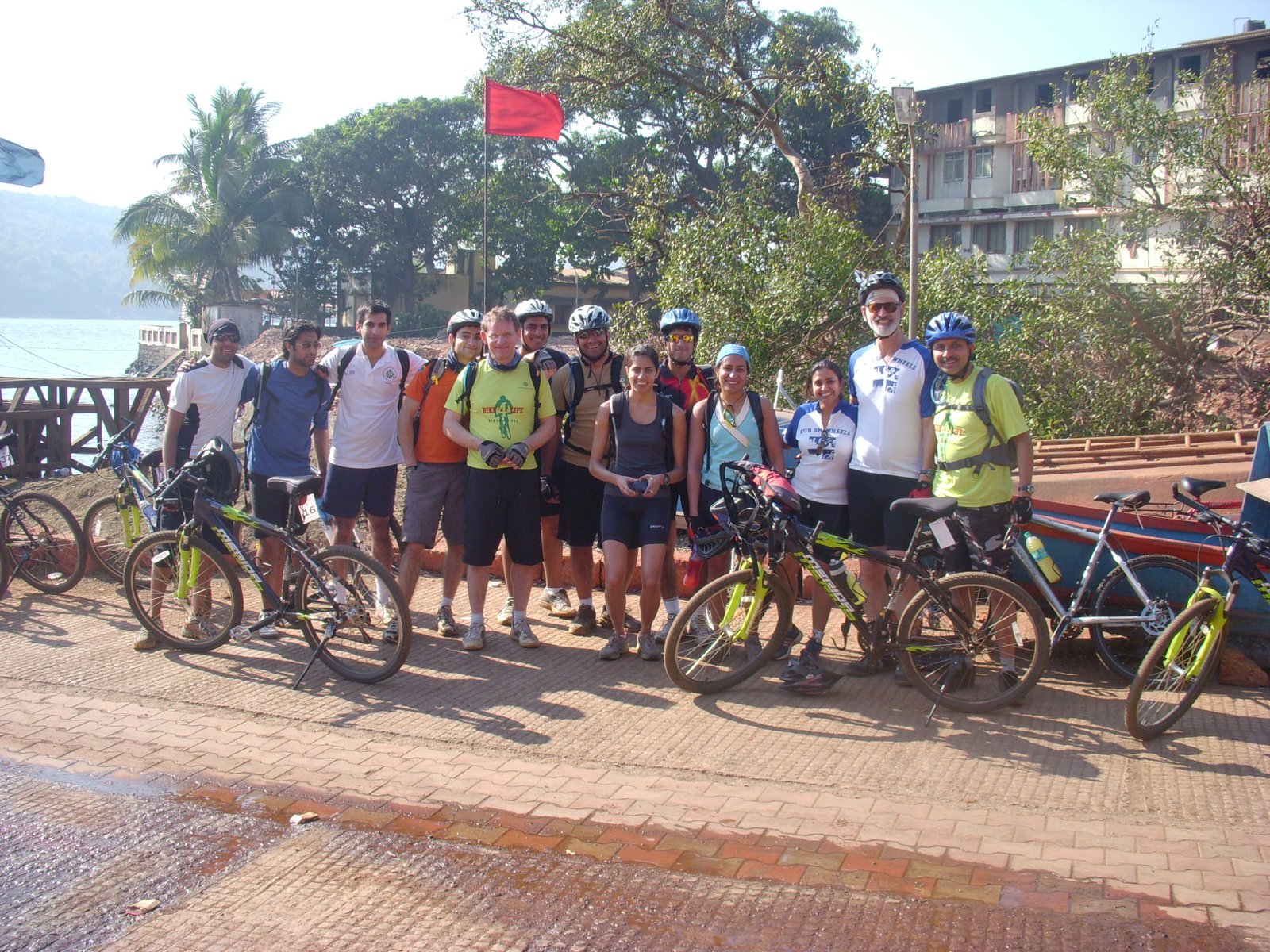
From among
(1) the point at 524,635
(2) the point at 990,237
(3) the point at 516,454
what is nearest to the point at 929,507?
(3) the point at 516,454

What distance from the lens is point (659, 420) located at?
6367 millimetres

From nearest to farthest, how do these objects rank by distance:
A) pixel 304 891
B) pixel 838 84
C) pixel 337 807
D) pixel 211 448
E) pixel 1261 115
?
1. pixel 304 891
2. pixel 337 807
3. pixel 211 448
4. pixel 1261 115
5. pixel 838 84

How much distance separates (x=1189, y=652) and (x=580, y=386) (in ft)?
12.0

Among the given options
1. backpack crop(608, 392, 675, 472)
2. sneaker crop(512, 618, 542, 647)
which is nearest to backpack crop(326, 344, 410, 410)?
backpack crop(608, 392, 675, 472)

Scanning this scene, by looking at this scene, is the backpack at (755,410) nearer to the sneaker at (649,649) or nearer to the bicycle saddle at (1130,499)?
the sneaker at (649,649)

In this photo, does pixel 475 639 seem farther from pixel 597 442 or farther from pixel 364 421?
pixel 364 421

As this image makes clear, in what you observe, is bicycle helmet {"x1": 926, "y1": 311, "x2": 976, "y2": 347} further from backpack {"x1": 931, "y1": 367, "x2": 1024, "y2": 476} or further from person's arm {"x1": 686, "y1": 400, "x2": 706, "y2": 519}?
person's arm {"x1": 686, "y1": 400, "x2": 706, "y2": 519}

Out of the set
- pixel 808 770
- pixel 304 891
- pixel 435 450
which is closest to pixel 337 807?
pixel 304 891

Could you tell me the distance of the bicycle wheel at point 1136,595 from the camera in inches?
229

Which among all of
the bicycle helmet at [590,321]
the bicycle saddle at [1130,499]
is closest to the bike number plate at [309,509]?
the bicycle helmet at [590,321]

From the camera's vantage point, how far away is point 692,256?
1503 cm

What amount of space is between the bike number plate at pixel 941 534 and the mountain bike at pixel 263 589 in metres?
2.83

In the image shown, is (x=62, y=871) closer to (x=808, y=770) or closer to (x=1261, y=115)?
(x=808, y=770)

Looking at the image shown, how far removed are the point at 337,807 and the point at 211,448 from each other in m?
2.90
